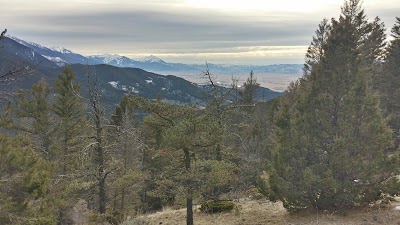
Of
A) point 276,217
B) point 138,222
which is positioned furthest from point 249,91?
Answer: point 138,222

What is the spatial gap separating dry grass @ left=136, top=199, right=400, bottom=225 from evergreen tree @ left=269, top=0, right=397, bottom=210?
0.43m

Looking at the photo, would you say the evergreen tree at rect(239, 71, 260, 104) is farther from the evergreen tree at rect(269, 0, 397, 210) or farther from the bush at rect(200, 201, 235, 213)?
the evergreen tree at rect(269, 0, 397, 210)

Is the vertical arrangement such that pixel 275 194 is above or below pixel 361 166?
below

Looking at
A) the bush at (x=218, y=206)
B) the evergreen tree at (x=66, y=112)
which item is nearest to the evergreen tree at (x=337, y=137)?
the bush at (x=218, y=206)

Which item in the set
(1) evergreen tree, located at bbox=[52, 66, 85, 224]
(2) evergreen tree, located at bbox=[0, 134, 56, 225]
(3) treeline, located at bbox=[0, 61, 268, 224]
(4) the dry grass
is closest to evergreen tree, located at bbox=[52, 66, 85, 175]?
(1) evergreen tree, located at bbox=[52, 66, 85, 224]

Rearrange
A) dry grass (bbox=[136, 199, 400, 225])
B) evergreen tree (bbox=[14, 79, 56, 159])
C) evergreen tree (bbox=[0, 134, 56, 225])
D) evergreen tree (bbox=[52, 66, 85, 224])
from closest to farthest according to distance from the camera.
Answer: evergreen tree (bbox=[0, 134, 56, 225]), dry grass (bbox=[136, 199, 400, 225]), evergreen tree (bbox=[14, 79, 56, 159]), evergreen tree (bbox=[52, 66, 85, 224])

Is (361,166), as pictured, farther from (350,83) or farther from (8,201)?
(8,201)

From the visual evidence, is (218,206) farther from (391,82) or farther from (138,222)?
(391,82)

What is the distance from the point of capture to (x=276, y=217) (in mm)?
12992

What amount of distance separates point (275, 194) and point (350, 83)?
4599 millimetres

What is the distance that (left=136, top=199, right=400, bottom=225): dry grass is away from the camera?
36.1ft

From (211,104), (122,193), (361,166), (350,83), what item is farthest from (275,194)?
(122,193)

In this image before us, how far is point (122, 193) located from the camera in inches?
920

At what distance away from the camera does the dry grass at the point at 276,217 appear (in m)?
11.0
